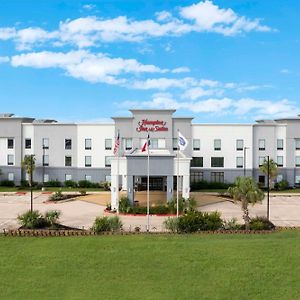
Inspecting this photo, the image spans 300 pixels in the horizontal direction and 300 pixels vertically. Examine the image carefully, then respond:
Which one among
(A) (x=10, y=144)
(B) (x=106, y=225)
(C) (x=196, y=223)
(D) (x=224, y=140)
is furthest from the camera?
(A) (x=10, y=144)

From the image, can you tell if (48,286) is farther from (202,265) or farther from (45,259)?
(202,265)

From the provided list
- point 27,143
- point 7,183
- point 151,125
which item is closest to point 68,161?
point 27,143

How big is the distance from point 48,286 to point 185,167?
27.8 metres

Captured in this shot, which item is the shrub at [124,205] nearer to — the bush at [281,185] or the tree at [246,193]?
the tree at [246,193]

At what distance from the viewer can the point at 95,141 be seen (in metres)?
70.9

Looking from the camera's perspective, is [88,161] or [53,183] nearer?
[88,161]

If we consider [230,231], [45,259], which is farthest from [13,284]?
[230,231]

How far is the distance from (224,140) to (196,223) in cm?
3719

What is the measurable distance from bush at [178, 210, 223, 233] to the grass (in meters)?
2.57

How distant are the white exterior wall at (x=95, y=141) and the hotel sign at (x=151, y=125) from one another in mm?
4759

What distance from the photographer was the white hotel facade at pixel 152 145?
2685 inches

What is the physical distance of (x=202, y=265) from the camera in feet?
82.8

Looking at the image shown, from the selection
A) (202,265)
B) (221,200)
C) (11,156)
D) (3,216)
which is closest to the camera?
(202,265)

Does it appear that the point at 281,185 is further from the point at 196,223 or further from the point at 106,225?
the point at 106,225
